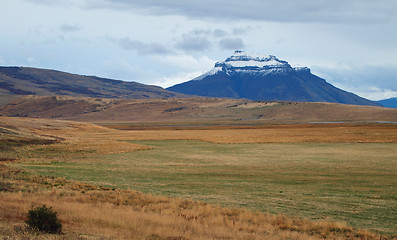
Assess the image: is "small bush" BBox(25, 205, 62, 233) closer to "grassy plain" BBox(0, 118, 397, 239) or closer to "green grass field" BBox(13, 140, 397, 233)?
"grassy plain" BBox(0, 118, 397, 239)

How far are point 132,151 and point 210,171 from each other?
18.4 metres

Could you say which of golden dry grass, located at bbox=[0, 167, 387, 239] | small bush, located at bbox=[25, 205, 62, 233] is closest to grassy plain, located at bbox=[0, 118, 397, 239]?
golden dry grass, located at bbox=[0, 167, 387, 239]

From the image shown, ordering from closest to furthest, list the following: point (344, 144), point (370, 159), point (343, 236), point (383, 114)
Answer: point (343, 236) < point (370, 159) < point (344, 144) < point (383, 114)

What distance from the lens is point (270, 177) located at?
1227 inches

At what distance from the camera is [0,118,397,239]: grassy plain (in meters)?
16.1

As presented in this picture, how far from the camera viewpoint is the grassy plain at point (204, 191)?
16.1 metres

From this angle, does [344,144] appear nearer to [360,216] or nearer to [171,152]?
[171,152]

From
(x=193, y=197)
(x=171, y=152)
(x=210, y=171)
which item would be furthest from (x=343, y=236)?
(x=171, y=152)

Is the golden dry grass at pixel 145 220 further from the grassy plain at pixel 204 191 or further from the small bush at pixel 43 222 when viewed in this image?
the small bush at pixel 43 222

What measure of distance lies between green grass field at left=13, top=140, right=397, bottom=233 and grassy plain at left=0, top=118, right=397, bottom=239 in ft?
0.19

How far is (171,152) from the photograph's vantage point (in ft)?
168

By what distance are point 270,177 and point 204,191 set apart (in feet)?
25.4

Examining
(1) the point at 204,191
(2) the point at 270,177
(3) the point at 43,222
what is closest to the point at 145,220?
(3) the point at 43,222

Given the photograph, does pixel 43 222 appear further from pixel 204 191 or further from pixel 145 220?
pixel 204 191
